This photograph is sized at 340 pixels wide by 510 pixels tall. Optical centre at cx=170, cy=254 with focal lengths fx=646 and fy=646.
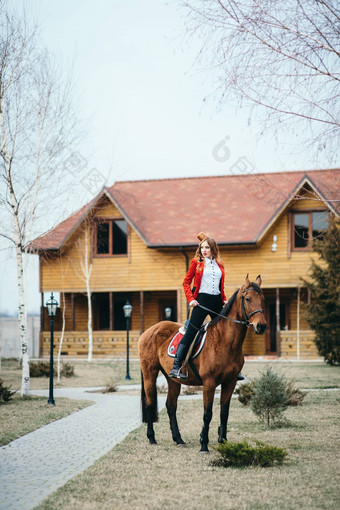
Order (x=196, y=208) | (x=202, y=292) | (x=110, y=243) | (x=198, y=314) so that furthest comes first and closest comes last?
(x=196, y=208), (x=110, y=243), (x=202, y=292), (x=198, y=314)

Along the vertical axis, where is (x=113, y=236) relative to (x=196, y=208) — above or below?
below

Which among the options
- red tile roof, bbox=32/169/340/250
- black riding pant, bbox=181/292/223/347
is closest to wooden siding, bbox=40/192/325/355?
red tile roof, bbox=32/169/340/250

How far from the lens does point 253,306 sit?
25.7 feet

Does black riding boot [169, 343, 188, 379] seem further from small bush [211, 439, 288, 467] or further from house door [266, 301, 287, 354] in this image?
house door [266, 301, 287, 354]

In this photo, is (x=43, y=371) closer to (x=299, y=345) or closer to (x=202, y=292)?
(x=299, y=345)

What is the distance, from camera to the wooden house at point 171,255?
1144 inches

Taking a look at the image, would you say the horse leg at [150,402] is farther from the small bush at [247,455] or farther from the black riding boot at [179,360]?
the small bush at [247,455]

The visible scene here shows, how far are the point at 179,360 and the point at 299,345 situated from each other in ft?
69.7

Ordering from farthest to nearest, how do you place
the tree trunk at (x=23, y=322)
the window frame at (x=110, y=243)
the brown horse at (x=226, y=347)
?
the window frame at (x=110, y=243) → the tree trunk at (x=23, y=322) → the brown horse at (x=226, y=347)

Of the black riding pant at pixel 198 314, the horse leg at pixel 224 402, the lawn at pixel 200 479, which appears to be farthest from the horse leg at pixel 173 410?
the black riding pant at pixel 198 314

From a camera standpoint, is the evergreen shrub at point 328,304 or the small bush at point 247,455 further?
the evergreen shrub at point 328,304

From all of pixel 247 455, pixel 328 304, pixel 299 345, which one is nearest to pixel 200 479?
pixel 247 455

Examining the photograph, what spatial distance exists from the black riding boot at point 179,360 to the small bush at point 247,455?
1291 mm

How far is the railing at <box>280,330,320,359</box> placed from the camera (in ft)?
93.5
